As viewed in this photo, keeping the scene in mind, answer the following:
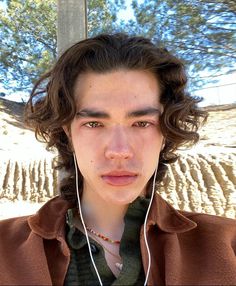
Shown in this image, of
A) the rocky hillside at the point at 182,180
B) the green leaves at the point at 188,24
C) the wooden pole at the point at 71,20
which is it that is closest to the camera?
the wooden pole at the point at 71,20

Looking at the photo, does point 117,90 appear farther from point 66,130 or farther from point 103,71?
point 66,130

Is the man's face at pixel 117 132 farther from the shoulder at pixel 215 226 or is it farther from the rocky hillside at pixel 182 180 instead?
the rocky hillside at pixel 182 180

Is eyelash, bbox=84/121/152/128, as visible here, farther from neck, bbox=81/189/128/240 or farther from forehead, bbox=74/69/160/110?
neck, bbox=81/189/128/240

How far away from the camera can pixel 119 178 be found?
2.99ft

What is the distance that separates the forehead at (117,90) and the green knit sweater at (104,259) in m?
0.23

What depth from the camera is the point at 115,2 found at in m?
4.61

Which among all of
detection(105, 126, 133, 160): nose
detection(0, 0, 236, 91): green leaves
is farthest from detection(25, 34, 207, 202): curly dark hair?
detection(0, 0, 236, 91): green leaves

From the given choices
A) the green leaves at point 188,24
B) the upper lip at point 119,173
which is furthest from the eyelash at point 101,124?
the green leaves at point 188,24

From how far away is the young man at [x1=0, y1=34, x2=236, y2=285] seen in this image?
92 cm

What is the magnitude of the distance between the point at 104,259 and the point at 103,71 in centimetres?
41

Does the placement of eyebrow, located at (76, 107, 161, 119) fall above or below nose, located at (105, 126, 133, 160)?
above

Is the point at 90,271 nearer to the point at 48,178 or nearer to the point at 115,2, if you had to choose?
the point at 48,178

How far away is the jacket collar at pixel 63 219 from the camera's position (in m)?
0.98

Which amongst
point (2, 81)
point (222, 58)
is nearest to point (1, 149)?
point (2, 81)
